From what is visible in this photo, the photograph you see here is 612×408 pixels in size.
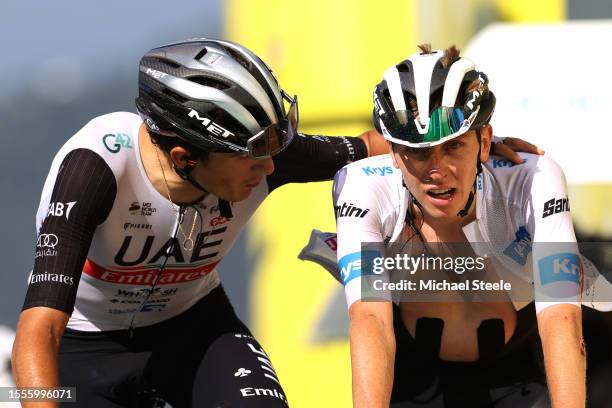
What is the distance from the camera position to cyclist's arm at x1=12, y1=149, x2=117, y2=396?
4281 mm

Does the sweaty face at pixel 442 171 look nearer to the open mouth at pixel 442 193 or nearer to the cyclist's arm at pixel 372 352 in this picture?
the open mouth at pixel 442 193

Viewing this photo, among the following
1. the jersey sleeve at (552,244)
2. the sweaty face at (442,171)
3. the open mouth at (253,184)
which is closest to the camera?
the jersey sleeve at (552,244)

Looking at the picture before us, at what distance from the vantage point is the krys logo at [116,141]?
15.6 ft

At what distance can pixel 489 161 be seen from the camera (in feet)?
15.9

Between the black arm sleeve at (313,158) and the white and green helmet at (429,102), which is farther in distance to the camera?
the black arm sleeve at (313,158)

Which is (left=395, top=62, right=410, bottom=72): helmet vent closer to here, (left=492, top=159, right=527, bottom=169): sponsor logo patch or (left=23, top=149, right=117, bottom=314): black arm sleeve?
(left=492, top=159, right=527, bottom=169): sponsor logo patch

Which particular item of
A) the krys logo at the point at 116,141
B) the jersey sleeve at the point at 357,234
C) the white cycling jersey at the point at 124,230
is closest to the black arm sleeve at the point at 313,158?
the white cycling jersey at the point at 124,230

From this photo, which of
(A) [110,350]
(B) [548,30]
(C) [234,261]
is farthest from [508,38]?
(C) [234,261]

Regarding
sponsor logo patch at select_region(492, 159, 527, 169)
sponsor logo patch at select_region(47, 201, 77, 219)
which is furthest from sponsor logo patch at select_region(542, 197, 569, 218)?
sponsor logo patch at select_region(47, 201, 77, 219)

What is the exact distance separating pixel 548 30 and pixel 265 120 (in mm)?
3589

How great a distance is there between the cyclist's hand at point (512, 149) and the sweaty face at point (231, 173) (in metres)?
0.84

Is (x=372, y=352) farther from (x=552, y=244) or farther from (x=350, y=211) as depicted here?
(x=552, y=244)

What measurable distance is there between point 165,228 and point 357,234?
782mm

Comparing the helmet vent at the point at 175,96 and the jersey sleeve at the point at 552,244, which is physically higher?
the helmet vent at the point at 175,96
